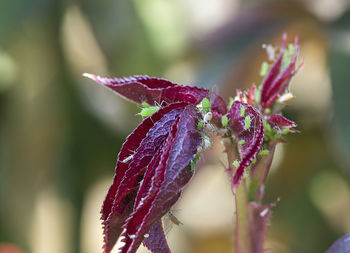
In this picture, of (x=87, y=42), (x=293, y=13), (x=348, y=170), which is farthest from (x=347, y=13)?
(x=87, y=42)

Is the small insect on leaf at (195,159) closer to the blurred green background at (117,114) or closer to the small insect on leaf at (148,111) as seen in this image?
the small insect on leaf at (148,111)

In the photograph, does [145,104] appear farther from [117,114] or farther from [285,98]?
[117,114]

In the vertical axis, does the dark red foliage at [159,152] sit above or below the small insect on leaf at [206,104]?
below

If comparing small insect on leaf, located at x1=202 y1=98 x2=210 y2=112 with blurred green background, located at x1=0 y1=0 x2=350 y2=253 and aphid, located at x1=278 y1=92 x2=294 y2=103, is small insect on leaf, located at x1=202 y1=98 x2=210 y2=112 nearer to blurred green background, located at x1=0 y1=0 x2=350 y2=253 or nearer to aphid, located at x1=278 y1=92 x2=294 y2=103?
aphid, located at x1=278 y1=92 x2=294 y2=103

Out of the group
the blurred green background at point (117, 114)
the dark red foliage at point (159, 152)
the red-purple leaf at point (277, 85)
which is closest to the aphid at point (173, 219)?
the dark red foliage at point (159, 152)

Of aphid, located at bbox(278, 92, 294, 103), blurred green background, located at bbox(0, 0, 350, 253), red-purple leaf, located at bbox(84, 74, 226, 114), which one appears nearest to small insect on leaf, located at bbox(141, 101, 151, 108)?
red-purple leaf, located at bbox(84, 74, 226, 114)
